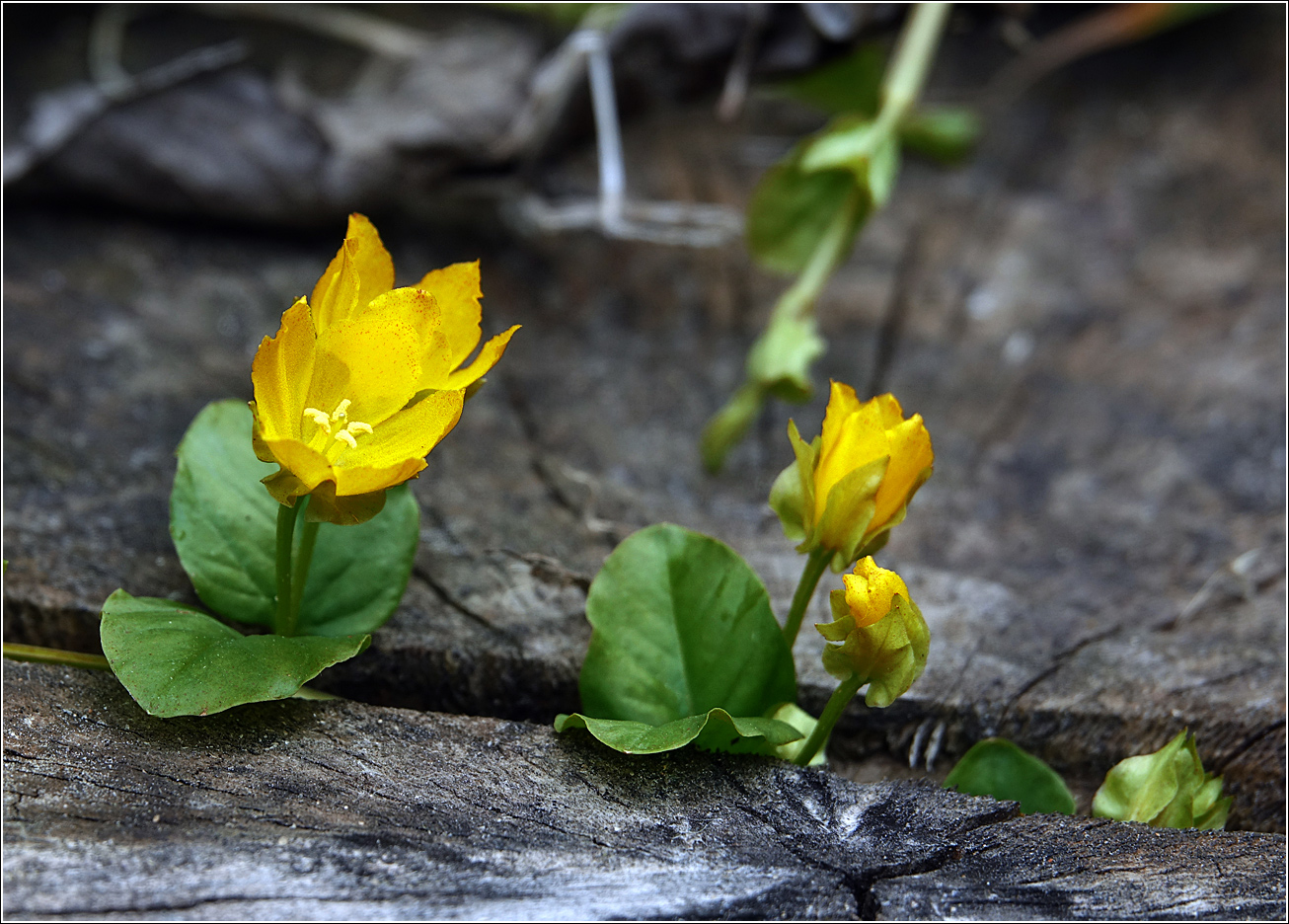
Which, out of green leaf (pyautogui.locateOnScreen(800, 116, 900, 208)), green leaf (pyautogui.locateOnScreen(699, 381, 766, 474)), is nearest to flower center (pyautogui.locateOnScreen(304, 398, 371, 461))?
green leaf (pyautogui.locateOnScreen(699, 381, 766, 474))

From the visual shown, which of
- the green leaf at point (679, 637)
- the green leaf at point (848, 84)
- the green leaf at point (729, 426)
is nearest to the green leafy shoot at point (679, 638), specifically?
the green leaf at point (679, 637)

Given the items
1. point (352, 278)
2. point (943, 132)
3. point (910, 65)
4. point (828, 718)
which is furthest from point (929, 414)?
point (352, 278)

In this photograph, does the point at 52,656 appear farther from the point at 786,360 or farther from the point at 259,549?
the point at 786,360

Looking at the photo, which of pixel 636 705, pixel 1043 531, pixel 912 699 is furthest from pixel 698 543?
pixel 1043 531

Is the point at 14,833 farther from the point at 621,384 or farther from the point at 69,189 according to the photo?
the point at 69,189

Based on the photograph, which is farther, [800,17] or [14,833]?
[800,17]

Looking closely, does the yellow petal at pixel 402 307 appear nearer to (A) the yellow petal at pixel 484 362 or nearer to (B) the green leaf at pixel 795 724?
(A) the yellow petal at pixel 484 362
